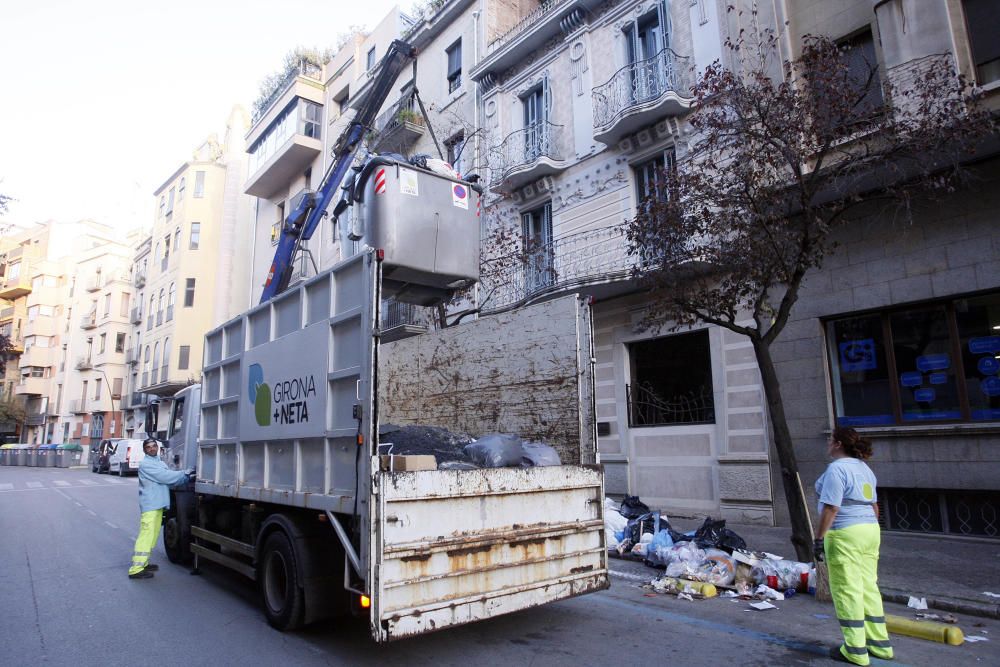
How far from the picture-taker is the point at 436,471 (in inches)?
167

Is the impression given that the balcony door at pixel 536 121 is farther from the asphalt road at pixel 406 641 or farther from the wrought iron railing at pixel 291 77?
the wrought iron railing at pixel 291 77

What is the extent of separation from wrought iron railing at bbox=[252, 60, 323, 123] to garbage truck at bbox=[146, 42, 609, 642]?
75.0 ft

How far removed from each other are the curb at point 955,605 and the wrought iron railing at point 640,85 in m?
9.19

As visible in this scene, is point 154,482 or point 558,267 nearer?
point 154,482

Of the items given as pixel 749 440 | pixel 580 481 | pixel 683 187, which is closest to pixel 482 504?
pixel 580 481

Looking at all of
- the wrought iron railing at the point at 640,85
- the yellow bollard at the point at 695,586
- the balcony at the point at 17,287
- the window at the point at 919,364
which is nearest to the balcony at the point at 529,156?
the wrought iron railing at the point at 640,85

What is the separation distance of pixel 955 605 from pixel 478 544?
4.62 meters

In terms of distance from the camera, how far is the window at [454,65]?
750 inches

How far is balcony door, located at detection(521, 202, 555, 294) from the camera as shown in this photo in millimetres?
14047

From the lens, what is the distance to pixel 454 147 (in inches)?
741

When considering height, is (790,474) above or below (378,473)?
below

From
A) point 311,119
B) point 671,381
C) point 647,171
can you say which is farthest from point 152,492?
point 311,119

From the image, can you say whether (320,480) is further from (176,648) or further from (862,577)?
(862,577)

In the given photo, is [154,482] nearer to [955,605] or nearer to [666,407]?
[955,605]
